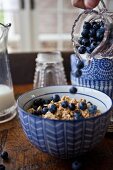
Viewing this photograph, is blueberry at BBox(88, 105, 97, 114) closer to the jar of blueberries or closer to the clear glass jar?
the jar of blueberries

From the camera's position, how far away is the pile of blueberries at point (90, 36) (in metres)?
0.71

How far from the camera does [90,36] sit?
0.73 m

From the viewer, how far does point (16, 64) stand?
1.31m

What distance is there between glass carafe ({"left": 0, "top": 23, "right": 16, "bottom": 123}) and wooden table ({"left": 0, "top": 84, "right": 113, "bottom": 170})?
12 centimetres

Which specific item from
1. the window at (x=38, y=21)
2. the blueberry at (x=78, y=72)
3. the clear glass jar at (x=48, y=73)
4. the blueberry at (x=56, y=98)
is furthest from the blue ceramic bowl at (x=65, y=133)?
the window at (x=38, y=21)

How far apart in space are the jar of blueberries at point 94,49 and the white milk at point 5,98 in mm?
199

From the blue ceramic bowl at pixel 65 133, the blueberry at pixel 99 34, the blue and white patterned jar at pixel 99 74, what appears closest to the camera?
the blue ceramic bowl at pixel 65 133

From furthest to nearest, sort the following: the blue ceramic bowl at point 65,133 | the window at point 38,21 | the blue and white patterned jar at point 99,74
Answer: the window at point 38,21
the blue and white patterned jar at point 99,74
the blue ceramic bowl at point 65,133

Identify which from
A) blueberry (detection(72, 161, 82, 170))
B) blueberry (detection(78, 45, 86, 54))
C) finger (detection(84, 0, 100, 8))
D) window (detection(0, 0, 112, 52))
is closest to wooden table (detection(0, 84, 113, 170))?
blueberry (detection(72, 161, 82, 170))

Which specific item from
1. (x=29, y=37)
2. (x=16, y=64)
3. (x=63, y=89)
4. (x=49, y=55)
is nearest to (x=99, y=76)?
(x=63, y=89)

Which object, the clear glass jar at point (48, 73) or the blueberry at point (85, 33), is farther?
the clear glass jar at point (48, 73)

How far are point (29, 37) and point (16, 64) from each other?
1.08 m

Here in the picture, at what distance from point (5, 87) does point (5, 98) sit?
44mm

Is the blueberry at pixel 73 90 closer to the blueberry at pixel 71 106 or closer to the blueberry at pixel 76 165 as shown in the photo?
the blueberry at pixel 71 106
